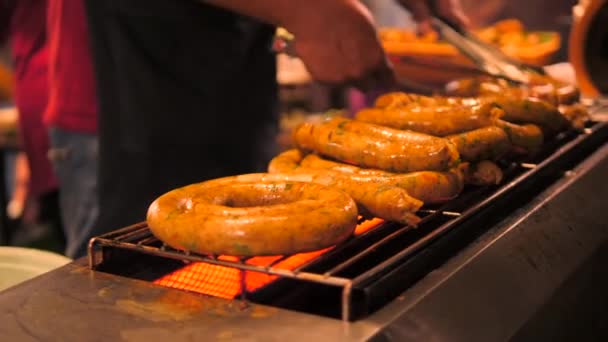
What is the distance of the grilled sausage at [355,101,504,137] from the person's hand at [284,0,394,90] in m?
0.51

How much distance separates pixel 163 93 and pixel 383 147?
1344 millimetres

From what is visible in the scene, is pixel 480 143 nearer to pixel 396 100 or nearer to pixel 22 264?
pixel 396 100

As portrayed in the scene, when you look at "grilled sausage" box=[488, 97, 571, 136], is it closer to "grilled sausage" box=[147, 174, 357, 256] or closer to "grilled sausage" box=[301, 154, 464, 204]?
"grilled sausage" box=[301, 154, 464, 204]

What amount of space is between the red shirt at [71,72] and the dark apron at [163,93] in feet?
0.54

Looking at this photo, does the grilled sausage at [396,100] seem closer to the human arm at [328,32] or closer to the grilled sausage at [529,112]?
the grilled sausage at [529,112]

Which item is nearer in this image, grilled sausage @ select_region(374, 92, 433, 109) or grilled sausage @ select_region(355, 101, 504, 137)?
grilled sausage @ select_region(355, 101, 504, 137)

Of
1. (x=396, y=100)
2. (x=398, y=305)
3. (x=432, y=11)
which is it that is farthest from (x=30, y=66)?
(x=398, y=305)

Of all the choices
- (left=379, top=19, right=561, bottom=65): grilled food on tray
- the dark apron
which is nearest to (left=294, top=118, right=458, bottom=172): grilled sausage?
the dark apron

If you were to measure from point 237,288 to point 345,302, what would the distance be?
368 mm

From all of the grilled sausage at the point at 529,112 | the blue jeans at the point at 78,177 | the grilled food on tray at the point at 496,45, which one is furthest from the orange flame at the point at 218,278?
the grilled food on tray at the point at 496,45

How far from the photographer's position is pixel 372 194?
3.96ft

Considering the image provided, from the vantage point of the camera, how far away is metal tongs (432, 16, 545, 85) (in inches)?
Result: 88.8

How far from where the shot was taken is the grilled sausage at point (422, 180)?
1.27 m

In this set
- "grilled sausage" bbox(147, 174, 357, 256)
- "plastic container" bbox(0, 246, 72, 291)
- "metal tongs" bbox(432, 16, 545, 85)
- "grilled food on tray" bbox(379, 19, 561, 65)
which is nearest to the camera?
"grilled sausage" bbox(147, 174, 357, 256)
